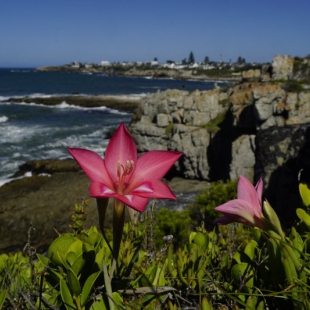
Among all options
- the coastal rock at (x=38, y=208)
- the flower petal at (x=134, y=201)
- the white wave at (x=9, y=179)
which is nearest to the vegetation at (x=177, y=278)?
the flower petal at (x=134, y=201)

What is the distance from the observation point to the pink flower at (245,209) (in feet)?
4.09

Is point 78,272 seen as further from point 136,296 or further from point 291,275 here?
point 291,275

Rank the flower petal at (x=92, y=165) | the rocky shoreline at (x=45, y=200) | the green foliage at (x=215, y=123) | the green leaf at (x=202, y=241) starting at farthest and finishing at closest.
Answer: the green foliage at (x=215, y=123) < the rocky shoreline at (x=45, y=200) < the green leaf at (x=202, y=241) < the flower petal at (x=92, y=165)

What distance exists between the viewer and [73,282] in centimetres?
114

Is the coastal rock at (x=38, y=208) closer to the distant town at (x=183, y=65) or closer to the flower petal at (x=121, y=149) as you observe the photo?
the flower petal at (x=121, y=149)

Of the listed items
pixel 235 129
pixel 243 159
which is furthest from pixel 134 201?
pixel 235 129

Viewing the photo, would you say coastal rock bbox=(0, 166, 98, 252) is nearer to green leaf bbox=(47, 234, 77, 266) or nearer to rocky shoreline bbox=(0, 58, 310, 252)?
rocky shoreline bbox=(0, 58, 310, 252)

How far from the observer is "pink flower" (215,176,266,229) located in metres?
1.25

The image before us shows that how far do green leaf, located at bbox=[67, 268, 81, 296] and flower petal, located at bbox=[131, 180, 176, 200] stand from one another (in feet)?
0.89

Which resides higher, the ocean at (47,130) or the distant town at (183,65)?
the ocean at (47,130)

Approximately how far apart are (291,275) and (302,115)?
14.8m

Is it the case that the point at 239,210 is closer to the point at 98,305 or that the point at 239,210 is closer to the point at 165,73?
the point at 98,305

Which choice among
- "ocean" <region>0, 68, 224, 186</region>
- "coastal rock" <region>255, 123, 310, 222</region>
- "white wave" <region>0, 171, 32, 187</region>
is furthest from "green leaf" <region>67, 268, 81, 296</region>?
"ocean" <region>0, 68, 224, 186</region>

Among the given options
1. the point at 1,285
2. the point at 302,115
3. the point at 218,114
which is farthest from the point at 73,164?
the point at 1,285
